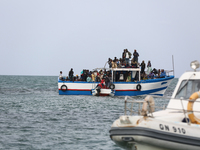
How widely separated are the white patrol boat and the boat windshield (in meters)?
26.3

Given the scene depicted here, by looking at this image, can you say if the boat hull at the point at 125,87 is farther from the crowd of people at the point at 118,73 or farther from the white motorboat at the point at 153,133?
the white motorboat at the point at 153,133

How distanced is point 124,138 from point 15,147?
6.38 m

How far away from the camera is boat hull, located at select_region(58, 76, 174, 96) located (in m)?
39.9

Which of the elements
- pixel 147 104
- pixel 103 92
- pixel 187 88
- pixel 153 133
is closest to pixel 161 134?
pixel 153 133

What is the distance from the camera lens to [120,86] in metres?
40.0

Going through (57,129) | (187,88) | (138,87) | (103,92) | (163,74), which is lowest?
(57,129)

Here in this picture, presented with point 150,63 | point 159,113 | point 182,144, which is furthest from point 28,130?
point 150,63

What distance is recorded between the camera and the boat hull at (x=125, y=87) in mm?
39906

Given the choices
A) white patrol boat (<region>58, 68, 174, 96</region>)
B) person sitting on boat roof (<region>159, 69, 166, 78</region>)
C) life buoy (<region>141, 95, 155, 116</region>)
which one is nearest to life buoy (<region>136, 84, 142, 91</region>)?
white patrol boat (<region>58, 68, 174, 96</region>)

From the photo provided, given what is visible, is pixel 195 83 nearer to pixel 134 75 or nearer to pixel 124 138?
pixel 124 138

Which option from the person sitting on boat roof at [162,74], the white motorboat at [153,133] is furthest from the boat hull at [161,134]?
the person sitting on boat roof at [162,74]

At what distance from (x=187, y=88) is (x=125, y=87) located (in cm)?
2726

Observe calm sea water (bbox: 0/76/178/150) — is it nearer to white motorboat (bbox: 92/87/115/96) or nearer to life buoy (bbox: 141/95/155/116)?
life buoy (bbox: 141/95/155/116)

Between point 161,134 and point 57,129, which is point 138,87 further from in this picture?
point 161,134
